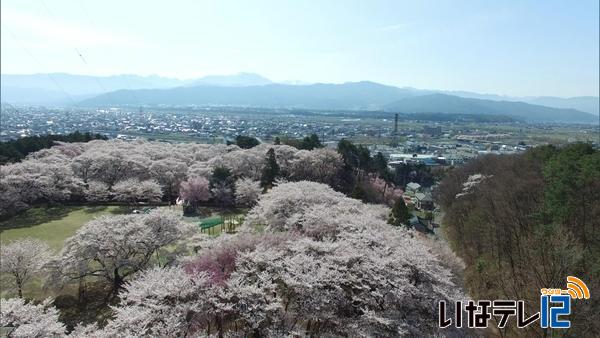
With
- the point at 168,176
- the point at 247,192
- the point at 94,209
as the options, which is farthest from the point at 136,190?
the point at 247,192

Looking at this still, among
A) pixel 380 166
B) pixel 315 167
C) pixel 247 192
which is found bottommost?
pixel 380 166

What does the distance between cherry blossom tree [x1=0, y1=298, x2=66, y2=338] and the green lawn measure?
367 inches

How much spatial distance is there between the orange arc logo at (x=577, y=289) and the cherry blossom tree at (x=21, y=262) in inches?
721

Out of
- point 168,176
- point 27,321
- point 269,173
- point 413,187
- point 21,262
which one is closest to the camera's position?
point 27,321

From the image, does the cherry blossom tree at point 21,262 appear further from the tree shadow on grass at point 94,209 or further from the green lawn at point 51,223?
the tree shadow on grass at point 94,209

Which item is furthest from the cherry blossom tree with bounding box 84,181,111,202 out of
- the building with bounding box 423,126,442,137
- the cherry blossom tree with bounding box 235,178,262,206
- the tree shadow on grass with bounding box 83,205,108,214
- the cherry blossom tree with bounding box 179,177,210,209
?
the building with bounding box 423,126,442,137

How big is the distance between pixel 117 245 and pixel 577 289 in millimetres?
15939

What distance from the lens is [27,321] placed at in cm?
1053

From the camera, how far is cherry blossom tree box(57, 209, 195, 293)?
48.1 feet

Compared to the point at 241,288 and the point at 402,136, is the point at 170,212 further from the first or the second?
Result: the point at 402,136

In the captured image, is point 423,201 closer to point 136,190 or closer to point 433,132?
point 136,190

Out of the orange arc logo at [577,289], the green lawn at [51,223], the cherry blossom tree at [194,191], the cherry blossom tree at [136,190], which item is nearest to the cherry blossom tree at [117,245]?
the green lawn at [51,223]

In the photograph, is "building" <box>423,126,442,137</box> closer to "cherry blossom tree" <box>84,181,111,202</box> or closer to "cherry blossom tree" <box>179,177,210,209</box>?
"cherry blossom tree" <box>179,177,210,209</box>

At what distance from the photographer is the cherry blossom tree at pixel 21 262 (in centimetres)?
1477
